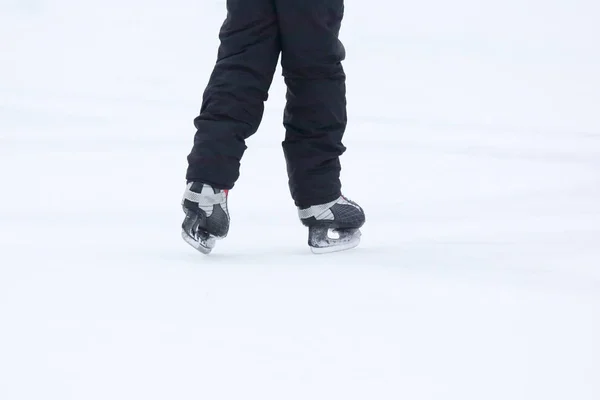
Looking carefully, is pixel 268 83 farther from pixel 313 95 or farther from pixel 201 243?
pixel 201 243

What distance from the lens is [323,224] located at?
5.04 feet

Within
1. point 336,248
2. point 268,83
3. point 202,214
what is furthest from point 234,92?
point 336,248

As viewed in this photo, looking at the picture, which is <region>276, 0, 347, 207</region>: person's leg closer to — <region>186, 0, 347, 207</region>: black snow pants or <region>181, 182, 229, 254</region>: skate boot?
<region>186, 0, 347, 207</region>: black snow pants

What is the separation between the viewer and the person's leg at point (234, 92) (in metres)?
1.43

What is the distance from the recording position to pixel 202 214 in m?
1.43

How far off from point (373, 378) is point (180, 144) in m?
1.98

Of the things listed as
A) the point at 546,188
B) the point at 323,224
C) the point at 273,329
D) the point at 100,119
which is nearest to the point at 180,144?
the point at 100,119

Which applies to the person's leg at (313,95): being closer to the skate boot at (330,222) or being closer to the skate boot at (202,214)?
the skate boot at (330,222)

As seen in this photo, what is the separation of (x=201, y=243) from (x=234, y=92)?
26cm

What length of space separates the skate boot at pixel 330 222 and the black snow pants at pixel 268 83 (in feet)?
0.10

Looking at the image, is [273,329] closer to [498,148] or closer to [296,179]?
[296,179]

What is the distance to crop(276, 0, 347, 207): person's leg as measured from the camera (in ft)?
4.72

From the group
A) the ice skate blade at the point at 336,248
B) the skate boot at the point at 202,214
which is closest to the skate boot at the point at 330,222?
the ice skate blade at the point at 336,248

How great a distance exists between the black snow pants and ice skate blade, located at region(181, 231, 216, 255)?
0.31 ft
